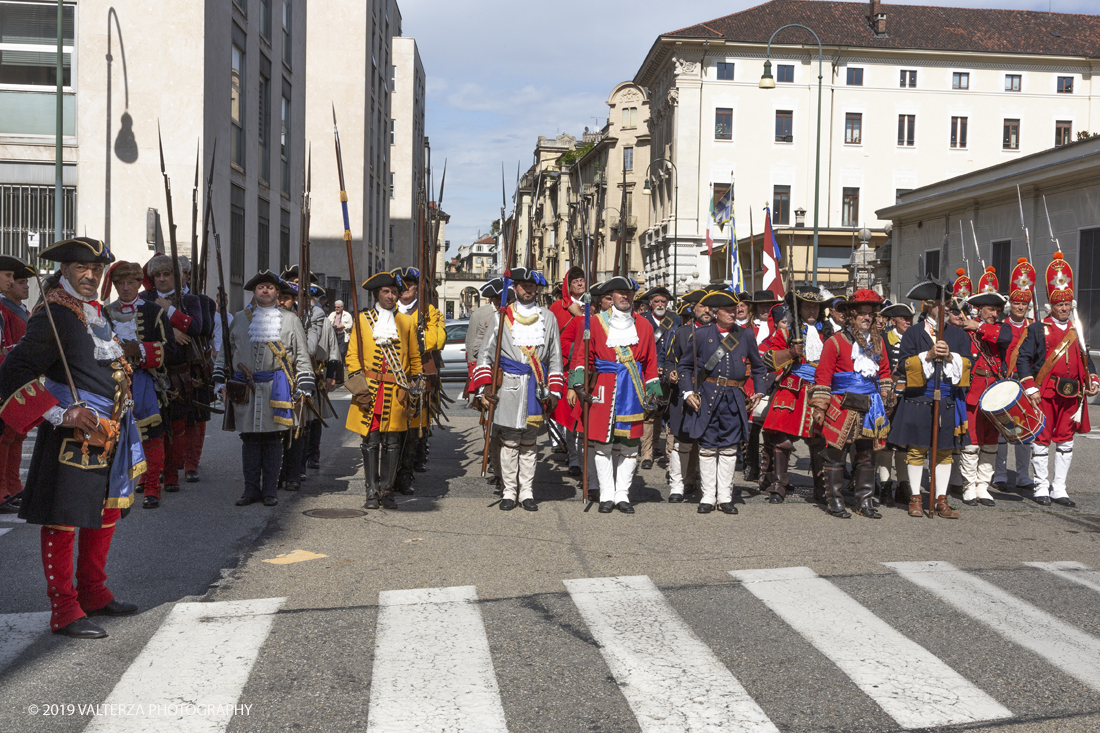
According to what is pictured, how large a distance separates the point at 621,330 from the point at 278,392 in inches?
115

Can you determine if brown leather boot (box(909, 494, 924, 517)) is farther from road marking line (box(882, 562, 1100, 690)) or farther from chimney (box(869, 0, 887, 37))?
chimney (box(869, 0, 887, 37))

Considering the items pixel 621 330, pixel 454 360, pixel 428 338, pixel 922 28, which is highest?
pixel 922 28

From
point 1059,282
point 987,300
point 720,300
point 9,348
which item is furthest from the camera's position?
point 1059,282

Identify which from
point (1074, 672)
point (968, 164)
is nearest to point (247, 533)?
point (1074, 672)

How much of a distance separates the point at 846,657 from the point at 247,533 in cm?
438

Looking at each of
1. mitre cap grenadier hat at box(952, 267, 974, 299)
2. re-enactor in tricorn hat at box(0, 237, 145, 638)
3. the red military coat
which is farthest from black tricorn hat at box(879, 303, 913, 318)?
re-enactor in tricorn hat at box(0, 237, 145, 638)

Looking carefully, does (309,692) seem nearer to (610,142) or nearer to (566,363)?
(566,363)

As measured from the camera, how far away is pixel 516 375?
8.47 metres

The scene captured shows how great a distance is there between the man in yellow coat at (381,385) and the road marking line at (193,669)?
117 inches

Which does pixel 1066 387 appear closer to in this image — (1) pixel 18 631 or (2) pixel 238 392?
(2) pixel 238 392

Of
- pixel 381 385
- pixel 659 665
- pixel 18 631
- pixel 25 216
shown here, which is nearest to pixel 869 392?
pixel 381 385

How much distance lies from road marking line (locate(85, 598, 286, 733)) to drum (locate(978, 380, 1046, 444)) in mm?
6425

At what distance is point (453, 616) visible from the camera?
5270mm

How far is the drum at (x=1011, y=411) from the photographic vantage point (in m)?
8.93
